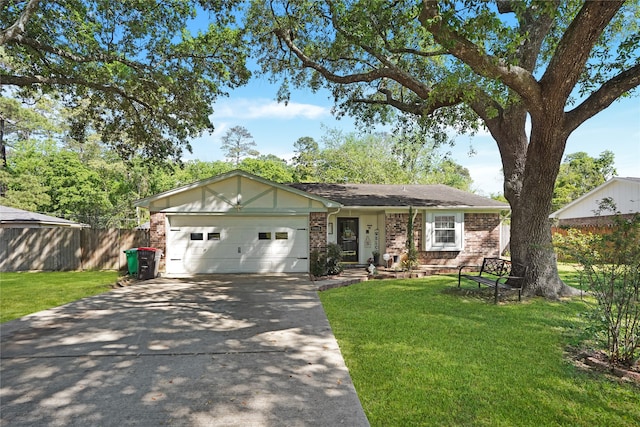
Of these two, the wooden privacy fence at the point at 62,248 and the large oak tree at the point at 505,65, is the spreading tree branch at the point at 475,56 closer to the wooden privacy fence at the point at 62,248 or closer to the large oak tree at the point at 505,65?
the large oak tree at the point at 505,65

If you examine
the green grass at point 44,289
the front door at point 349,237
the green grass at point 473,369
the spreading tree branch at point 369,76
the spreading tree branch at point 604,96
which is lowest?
the green grass at point 44,289

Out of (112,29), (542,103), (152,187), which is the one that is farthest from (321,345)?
(152,187)

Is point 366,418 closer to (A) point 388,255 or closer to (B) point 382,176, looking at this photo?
(A) point 388,255

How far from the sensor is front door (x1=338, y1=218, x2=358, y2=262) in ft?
50.1

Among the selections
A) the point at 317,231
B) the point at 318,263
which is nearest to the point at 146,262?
the point at 318,263

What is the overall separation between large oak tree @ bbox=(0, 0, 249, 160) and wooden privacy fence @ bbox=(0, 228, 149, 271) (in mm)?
4470

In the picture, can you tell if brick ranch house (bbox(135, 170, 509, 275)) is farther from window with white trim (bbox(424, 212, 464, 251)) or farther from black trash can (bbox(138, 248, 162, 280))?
window with white trim (bbox(424, 212, 464, 251))

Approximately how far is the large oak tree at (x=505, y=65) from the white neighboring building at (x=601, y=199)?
30.5 feet

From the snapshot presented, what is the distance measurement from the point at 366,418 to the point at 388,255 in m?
10.7

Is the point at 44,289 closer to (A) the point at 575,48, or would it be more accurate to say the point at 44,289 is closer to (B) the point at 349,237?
(B) the point at 349,237

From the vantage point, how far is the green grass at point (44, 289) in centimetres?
784

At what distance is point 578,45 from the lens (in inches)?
250

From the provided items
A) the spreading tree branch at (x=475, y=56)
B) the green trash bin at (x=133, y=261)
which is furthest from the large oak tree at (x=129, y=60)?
the spreading tree branch at (x=475, y=56)

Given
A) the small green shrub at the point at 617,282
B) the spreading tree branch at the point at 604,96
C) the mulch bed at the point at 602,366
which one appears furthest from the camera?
the spreading tree branch at the point at 604,96
